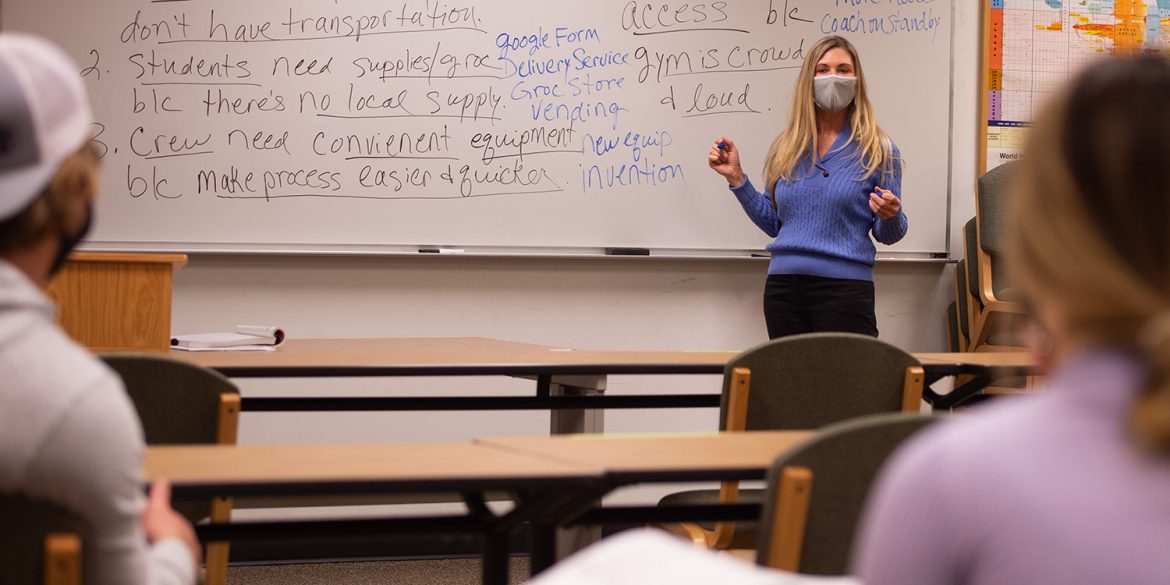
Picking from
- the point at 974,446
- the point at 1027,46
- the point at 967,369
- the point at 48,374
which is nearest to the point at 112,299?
the point at 48,374

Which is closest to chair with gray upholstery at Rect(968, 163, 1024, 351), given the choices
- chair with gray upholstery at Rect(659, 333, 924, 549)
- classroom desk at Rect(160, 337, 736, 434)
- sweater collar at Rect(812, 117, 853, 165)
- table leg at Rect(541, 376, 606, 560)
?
sweater collar at Rect(812, 117, 853, 165)

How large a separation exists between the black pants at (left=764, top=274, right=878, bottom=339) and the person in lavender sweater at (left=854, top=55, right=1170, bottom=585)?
2.82 metres

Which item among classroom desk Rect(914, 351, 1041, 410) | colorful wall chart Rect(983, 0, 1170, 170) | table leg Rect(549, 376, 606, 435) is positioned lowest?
table leg Rect(549, 376, 606, 435)

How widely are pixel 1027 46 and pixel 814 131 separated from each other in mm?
1341

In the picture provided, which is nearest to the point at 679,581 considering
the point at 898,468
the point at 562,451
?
the point at 898,468

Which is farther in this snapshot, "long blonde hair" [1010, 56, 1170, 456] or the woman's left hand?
the woman's left hand

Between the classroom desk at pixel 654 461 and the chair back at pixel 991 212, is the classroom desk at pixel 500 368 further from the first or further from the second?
the chair back at pixel 991 212

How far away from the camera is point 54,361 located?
0.98m

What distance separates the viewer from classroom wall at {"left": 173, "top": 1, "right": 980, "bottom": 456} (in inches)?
153

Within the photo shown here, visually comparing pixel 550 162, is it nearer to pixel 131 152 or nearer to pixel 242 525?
pixel 131 152

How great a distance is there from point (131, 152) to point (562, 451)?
106 inches

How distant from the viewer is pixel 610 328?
4148 millimetres

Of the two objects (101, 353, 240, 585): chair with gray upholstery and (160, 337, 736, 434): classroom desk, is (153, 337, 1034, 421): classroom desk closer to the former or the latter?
(160, 337, 736, 434): classroom desk

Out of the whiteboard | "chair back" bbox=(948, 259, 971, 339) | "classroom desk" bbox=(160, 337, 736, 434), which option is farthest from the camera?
"chair back" bbox=(948, 259, 971, 339)
